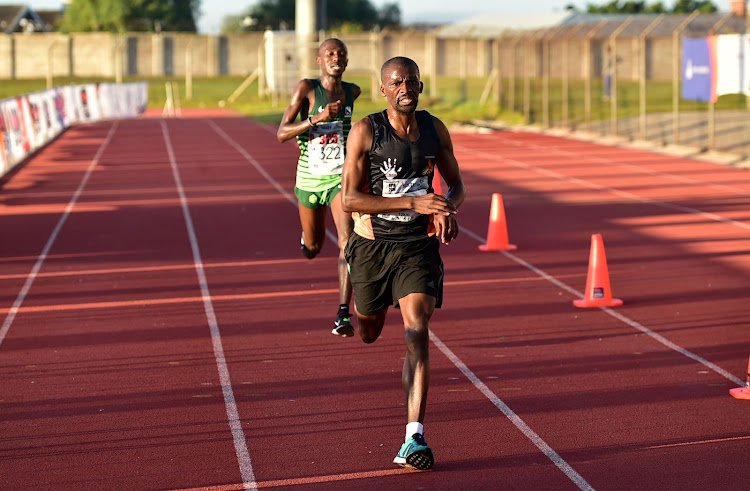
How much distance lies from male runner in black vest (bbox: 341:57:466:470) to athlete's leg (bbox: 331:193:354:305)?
1.85m

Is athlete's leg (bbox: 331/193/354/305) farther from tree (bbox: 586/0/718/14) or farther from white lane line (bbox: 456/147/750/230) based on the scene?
tree (bbox: 586/0/718/14)

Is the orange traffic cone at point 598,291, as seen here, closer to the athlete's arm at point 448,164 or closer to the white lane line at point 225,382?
the white lane line at point 225,382

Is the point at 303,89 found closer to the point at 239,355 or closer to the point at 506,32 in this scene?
the point at 239,355

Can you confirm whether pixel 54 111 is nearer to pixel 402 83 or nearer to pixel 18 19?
pixel 402 83

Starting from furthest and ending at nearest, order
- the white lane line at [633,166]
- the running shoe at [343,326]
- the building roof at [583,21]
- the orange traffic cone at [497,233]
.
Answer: the building roof at [583,21] < the white lane line at [633,166] < the orange traffic cone at [497,233] < the running shoe at [343,326]

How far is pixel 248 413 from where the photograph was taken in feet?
23.1

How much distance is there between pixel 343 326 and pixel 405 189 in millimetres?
2669

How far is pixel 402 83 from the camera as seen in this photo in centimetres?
600

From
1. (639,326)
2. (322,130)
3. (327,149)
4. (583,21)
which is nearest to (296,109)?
(322,130)

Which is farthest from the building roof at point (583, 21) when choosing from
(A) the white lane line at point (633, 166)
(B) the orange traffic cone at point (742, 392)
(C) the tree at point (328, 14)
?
(B) the orange traffic cone at point (742, 392)

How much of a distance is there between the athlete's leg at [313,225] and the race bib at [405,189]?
324 centimetres

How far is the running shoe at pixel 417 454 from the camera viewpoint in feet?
18.9

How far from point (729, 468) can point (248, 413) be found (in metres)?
2.75

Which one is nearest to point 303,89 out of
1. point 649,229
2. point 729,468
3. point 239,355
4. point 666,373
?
point 239,355
